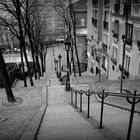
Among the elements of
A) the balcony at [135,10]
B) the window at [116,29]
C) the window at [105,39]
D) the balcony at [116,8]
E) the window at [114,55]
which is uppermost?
the balcony at [116,8]

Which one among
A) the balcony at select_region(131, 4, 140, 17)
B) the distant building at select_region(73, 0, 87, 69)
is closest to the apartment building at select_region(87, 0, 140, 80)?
the balcony at select_region(131, 4, 140, 17)

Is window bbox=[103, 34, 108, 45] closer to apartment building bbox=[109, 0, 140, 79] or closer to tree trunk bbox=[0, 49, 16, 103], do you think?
apartment building bbox=[109, 0, 140, 79]

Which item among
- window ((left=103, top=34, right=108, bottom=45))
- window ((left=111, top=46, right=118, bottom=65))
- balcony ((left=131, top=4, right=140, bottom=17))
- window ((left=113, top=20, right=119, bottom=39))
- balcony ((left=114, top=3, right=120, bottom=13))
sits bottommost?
window ((left=111, top=46, right=118, bottom=65))

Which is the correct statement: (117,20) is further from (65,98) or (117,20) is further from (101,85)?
(65,98)

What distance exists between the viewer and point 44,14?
24859 mm

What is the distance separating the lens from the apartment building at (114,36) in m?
15.0

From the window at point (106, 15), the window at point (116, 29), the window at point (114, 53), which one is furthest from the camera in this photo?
the window at point (106, 15)

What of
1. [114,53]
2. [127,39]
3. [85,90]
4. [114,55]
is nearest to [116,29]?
[114,53]

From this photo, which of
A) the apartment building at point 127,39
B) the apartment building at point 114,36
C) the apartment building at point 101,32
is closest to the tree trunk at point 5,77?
the apartment building at point 114,36

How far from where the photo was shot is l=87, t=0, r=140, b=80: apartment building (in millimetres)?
15031

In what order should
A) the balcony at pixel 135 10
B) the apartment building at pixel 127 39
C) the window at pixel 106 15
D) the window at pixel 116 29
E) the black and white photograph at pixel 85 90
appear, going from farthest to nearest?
the window at pixel 106 15, the window at pixel 116 29, the apartment building at pixel 127 39, the balcony at pixel 135 10, the black and white photograph at pixel 85 90

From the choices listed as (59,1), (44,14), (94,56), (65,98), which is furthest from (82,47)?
(65,98)

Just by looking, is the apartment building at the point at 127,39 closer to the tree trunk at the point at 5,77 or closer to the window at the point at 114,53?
the window at the point at 114,53

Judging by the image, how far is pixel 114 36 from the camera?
64.4 feet
